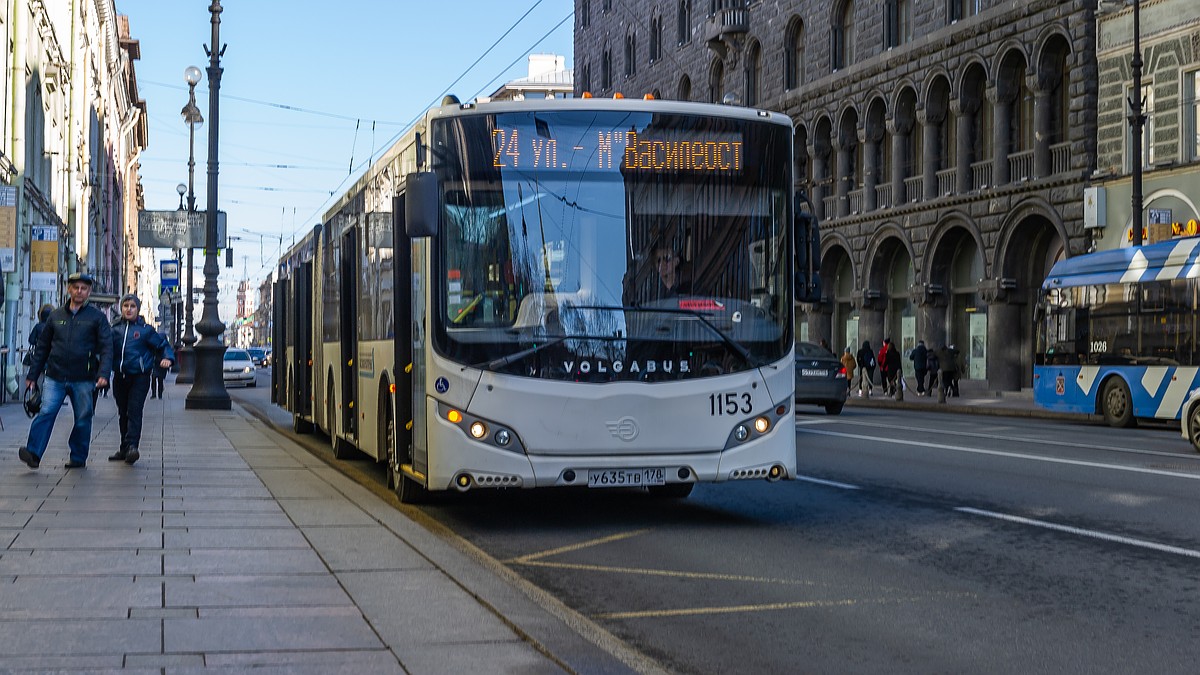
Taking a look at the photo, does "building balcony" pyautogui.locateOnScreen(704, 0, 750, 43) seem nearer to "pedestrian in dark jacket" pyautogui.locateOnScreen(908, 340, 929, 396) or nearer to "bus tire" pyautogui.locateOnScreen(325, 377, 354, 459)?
"pedestrian in dark jacket" pyautogui.locateOnScreen(908, 340, 929, 396)

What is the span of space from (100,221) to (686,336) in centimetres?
5800

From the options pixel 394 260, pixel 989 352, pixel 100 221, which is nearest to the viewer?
pixel 394 260

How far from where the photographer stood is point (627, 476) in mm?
10414

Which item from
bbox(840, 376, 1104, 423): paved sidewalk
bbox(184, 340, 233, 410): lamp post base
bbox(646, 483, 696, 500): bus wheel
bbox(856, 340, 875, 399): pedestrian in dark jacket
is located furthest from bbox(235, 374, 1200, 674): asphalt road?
bbox(856, 340, 875, 399): pedestrian in dark jacket

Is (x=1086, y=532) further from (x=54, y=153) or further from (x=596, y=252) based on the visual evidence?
(x=54, y=153)

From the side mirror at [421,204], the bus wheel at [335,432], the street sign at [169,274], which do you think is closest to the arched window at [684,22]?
the street sign at [169,274]

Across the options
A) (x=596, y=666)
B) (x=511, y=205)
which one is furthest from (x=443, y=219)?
(x=596, y=666)

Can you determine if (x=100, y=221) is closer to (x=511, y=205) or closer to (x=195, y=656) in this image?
(x=511, y=205)

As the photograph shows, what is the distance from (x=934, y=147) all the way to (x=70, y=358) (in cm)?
3122

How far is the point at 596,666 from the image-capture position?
596cm

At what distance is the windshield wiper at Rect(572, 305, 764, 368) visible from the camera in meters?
10.3

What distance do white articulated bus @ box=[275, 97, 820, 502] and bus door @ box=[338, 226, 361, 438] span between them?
12.0 ft

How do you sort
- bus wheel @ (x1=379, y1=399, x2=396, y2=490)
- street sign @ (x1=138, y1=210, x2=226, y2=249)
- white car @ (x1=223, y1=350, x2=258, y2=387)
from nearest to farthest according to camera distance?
bus wheel @ (x1=379, y1=399, x2=396, y2=490)
street sign @ (x1=138, y1=210, x2=226, y2=249)
white car @ (x1=223, y1=350, x2=258, y2=387)

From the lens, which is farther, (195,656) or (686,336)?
(686,336)
